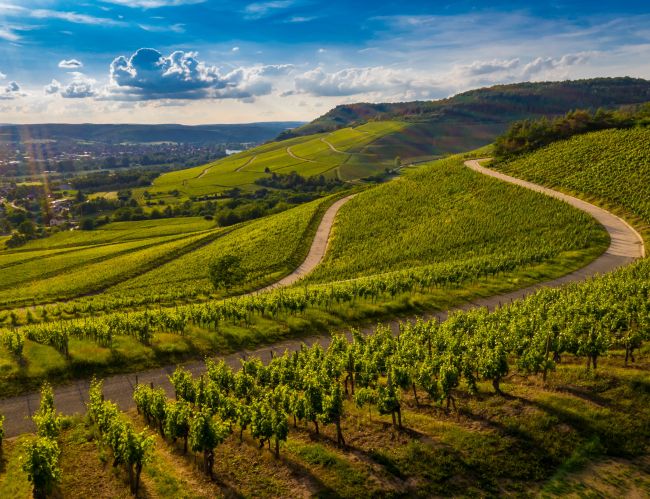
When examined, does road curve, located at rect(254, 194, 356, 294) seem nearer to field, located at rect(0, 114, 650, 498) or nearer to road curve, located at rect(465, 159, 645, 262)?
field, located at rect(0, 114, 650, 498)

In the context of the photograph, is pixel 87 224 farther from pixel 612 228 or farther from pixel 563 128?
pixel 612 228

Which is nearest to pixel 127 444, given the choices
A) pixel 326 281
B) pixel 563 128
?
pixel 326 281

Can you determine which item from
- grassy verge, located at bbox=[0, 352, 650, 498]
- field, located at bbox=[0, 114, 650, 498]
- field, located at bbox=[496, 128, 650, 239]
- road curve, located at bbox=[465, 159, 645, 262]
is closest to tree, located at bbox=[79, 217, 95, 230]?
field, located at bbox=[0, 114, 650, 498]

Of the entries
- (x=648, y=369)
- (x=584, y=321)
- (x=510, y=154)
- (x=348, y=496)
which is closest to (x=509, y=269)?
(x=584, y=321)

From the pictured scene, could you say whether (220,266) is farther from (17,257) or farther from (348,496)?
(17,257)

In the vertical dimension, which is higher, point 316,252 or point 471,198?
point 471,198

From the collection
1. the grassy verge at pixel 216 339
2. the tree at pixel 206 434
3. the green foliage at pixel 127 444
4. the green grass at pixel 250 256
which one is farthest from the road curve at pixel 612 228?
the green foliage at pixel 127 444

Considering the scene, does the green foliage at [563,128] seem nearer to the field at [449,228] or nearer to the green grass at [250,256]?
the field at [449,228]
